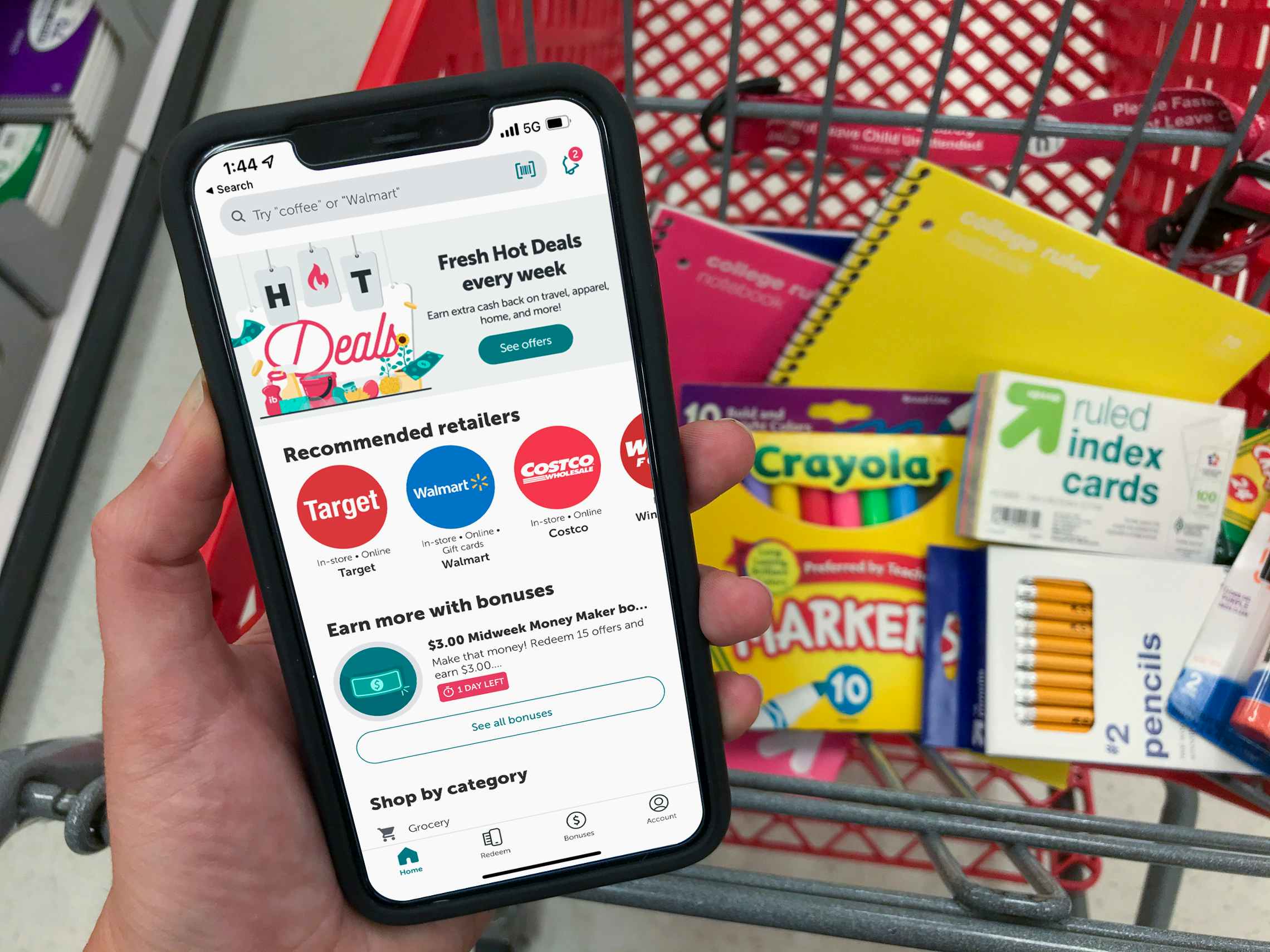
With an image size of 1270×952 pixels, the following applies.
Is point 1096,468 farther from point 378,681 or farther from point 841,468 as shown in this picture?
point 378,681

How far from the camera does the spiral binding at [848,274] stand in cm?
59

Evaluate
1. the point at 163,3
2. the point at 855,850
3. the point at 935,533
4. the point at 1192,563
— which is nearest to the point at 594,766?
the point at 935,533

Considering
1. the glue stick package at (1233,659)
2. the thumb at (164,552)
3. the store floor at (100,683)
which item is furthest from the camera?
the store floor at (100,683)

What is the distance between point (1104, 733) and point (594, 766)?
343mm

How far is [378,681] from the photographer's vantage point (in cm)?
46

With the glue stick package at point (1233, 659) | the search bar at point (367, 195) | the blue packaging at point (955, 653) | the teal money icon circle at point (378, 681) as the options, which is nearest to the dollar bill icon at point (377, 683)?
the teal money icon circle at point (378, 681)

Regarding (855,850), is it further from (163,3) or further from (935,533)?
(163,3)

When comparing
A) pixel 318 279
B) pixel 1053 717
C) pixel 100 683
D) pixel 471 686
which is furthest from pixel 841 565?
pixel 100 683

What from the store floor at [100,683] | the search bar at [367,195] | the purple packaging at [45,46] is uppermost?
the purple packaging at [45,46]

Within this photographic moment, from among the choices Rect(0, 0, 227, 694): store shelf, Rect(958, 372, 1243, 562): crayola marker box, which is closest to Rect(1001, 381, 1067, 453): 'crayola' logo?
Rect(958, 372, 1243, 562): crayola marker box

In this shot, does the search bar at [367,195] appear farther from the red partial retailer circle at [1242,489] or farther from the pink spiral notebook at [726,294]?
the red partial retailer circle at [1242,489]

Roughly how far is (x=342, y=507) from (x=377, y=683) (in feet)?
0.30

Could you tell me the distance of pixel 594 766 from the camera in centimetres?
48

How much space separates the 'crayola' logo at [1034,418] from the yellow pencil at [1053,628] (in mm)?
113
